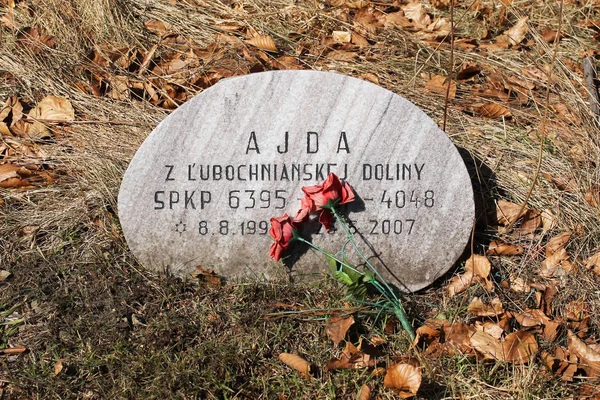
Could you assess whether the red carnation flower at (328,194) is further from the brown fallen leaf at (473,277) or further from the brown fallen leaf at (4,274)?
the brown fallen leaf at (4,274)

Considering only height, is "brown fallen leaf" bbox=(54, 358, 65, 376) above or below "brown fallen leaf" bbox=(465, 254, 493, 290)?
below

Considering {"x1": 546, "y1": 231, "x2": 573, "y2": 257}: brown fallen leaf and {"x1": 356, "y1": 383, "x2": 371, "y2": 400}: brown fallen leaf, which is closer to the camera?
{"x1": 356, "y1": 383, "x2": 371, "y2": 400}: brown fallen leaf

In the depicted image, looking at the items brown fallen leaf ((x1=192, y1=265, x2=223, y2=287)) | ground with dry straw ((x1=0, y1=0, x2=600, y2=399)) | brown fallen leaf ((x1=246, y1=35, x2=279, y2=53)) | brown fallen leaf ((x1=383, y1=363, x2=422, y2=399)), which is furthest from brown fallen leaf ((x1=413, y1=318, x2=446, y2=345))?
brown fallen leaf ((x1=246, y1=35, x2=279, y2=53))

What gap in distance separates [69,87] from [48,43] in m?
0.34

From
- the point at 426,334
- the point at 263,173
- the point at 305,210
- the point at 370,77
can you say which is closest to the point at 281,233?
the point at 305,210

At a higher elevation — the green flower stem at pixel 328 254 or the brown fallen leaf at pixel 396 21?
the brown fallen leaf at pixel 396 21

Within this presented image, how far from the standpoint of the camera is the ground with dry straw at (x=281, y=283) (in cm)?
249

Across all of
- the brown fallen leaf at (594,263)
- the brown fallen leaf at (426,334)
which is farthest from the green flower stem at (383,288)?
the brown fallen leaf at (594,263)

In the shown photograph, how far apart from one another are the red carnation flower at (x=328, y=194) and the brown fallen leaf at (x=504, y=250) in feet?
2.05

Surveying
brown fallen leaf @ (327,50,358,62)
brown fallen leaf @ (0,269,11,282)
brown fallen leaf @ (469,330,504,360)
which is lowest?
brown fallen leaf @ (469,330,504,360)

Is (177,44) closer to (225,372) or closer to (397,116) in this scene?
(397,116)

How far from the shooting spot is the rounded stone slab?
2723 millimetres

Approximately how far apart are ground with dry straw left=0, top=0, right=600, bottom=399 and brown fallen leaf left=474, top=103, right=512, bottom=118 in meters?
0.04

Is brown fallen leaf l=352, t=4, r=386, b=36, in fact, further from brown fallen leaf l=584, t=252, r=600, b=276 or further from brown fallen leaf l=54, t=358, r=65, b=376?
brown fallen leaf l=54, t=358, r=65, b=376
